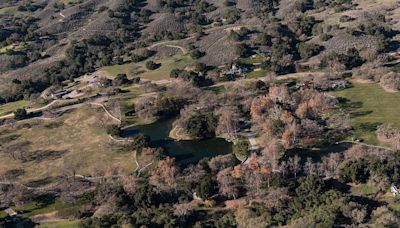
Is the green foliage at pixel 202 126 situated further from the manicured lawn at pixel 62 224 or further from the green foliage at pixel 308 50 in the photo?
the green foliage at pixel 308 50

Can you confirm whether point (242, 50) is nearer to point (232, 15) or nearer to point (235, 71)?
point (235, 71)

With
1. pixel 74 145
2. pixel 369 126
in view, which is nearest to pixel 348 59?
pixel 369 126

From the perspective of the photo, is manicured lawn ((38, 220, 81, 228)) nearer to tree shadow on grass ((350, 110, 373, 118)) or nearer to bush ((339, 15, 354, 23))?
A: tree shadow on grass ((350, 110, 373, 118))

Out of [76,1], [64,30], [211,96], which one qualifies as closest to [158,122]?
[211,96]

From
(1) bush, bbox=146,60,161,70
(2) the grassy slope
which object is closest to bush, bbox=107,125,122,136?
(2) the grassy slope

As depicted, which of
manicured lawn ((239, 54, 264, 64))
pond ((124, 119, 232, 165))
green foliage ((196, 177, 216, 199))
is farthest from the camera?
manicured lawn ((239, 54, 264, 64))

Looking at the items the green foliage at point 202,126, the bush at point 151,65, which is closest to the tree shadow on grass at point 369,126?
the green foliage at point 202,126
